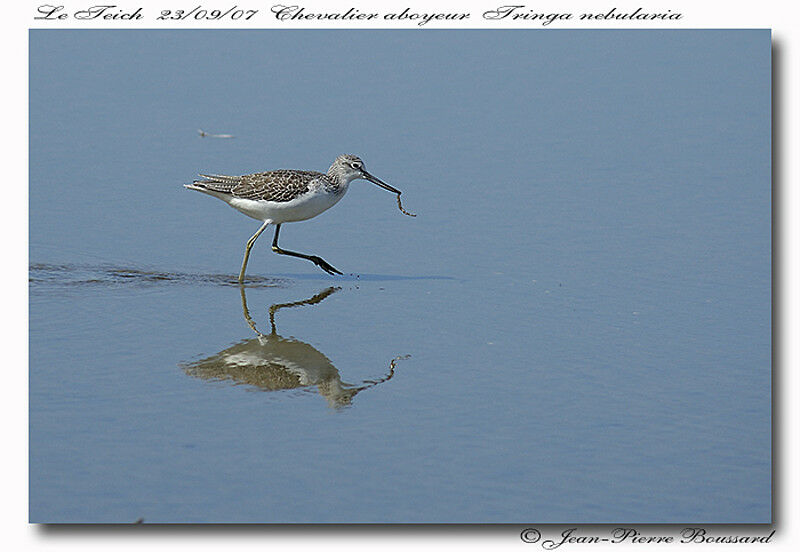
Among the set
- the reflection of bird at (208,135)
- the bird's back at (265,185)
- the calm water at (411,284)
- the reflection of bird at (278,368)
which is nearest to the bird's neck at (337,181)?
the bird's back at (265,185)

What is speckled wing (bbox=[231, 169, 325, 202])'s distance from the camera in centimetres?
1154

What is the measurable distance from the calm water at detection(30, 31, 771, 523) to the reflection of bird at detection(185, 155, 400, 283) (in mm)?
500

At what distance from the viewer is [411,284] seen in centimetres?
1092

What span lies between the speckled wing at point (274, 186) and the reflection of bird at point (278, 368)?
7.25 ft

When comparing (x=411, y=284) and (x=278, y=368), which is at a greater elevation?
(x=411, y=284)

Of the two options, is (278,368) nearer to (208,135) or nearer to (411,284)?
(411,284)

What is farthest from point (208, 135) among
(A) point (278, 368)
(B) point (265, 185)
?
(A) point (278, 368)

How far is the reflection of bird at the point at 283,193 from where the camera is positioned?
454 inches

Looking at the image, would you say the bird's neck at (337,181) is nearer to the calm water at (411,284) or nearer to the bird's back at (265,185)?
the bird's back at (265,185)

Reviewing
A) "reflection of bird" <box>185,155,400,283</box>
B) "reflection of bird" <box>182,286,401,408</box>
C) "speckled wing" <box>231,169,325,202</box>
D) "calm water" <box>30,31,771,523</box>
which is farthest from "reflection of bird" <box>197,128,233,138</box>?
"reflection of bird" <box>182,286,401,408</box>

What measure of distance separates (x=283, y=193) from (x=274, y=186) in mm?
126

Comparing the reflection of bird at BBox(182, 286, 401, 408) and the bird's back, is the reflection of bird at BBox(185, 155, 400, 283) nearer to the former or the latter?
the bird's back
